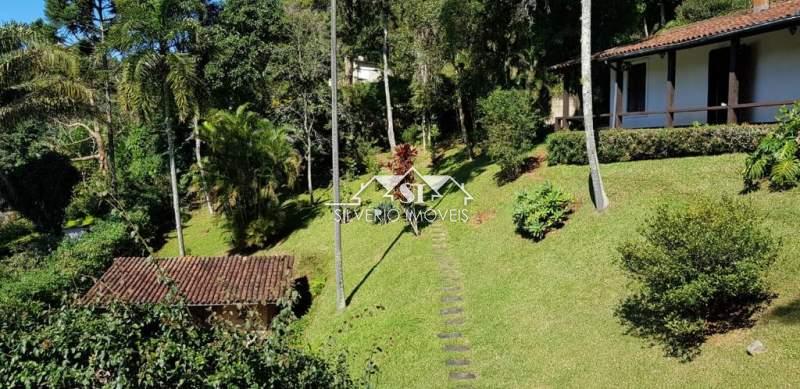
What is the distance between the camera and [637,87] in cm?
2092

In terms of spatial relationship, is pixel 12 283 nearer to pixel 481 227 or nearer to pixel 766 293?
pixel 481 227

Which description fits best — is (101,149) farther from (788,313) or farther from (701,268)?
(788,313)

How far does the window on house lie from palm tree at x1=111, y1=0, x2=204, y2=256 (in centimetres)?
1762

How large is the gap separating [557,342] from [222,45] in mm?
26068

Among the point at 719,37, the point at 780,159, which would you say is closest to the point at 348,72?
the point at 719,37

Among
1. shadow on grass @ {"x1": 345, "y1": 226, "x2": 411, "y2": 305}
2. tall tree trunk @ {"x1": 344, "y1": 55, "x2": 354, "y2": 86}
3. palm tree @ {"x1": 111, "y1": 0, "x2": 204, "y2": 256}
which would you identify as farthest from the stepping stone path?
tall tree trunk @ {"x1": 344, "y1": 55, "x2": 354, "y2": 86}

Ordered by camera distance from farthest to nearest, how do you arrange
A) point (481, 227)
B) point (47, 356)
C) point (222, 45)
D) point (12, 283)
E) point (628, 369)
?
point (222, 45)
point (481, 227)
point (12, 283)
point (628, 369)
point (47, 356)

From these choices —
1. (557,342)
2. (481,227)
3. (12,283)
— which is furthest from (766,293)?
(12,283)

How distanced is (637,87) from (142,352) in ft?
68.9

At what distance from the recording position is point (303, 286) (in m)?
20.2

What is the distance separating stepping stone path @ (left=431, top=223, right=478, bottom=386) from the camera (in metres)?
10.9

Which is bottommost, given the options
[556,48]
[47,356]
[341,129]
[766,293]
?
[766,293]

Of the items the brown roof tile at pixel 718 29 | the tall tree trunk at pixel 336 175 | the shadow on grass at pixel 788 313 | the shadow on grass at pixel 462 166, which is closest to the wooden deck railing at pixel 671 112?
the brown roof tile at pixel 718 29

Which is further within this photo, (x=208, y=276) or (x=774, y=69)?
(x=208, y=276)
